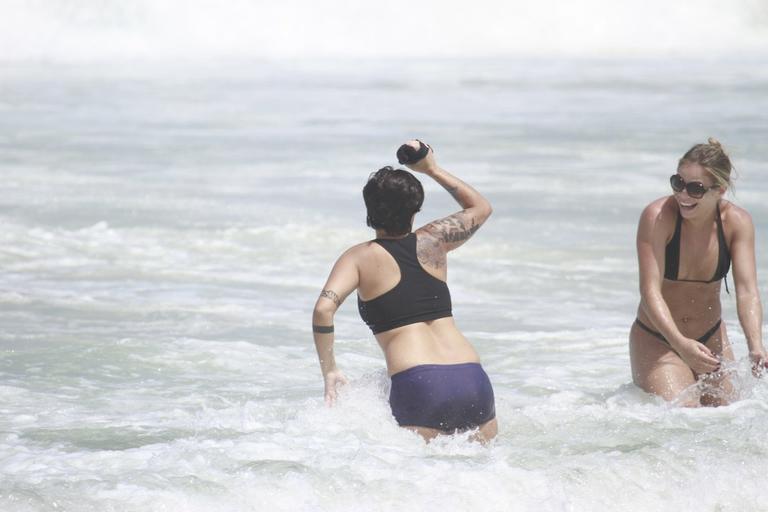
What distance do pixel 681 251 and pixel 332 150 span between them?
12.1m

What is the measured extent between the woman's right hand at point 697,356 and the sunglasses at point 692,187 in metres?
0.58

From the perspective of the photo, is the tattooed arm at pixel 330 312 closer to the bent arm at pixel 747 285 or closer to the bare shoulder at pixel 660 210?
the bare shoulder at pixel 660 210

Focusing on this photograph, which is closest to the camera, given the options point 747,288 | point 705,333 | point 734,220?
point 747,288

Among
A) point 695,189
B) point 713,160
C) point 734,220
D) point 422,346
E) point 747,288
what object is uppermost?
point 713,160

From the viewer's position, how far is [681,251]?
18.9 ft

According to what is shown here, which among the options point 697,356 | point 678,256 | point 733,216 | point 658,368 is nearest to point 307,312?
point 658,368

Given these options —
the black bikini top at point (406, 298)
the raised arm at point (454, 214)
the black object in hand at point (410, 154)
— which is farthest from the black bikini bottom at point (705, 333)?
the black object in hand at point (410, 154)

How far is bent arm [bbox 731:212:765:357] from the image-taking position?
5.49m

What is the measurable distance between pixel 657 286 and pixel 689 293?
1.03 feet

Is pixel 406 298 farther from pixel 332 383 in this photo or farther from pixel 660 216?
pixel 660 216

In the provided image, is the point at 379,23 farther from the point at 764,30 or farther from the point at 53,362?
the point at 53,362

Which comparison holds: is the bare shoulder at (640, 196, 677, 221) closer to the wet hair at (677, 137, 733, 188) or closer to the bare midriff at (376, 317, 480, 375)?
the wet hair at (677, 137, 733, 188)

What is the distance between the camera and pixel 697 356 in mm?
5402

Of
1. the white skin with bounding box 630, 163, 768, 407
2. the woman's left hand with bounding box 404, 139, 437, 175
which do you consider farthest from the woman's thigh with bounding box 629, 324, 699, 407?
the woman's left hand with bounding box 404, 139, 437, 175
